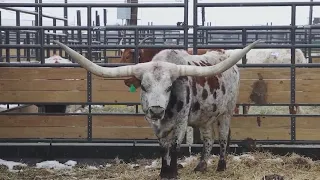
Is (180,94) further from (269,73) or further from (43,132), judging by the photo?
(43,132)

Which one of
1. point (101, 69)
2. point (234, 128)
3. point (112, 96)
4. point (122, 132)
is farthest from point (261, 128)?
point (101, 69)

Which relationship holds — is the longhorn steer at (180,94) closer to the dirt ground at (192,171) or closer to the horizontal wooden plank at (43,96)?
the dirt ground at (192,171)

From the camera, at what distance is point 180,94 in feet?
18.3

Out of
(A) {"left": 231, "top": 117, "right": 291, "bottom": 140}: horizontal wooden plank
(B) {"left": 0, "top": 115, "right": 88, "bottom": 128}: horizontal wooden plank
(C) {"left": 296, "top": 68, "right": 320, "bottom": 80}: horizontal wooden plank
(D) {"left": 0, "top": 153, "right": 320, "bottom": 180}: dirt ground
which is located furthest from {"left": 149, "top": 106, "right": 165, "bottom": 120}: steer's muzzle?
(C) {"left": 296, "top": 68, "right": 320, "bottom": 80}: horizontal wooden plank

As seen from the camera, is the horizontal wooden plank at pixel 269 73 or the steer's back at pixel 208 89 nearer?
the steer's back at pixel 208 89

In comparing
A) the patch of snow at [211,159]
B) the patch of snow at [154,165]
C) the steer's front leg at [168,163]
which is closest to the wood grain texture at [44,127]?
the patch of snow at [154,165]

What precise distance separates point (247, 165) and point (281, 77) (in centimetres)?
146

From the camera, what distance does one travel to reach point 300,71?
7.41m

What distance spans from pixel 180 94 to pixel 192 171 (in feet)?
4.46

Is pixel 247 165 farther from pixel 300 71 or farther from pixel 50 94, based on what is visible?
pixel 50 94

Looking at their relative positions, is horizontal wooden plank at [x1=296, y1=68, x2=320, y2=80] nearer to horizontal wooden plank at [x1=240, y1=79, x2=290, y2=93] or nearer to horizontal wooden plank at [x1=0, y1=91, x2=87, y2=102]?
horizontal wooden plank at [x1=240, y1=79, x2=290, y2=93]

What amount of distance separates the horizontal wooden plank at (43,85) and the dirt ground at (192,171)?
3.63 feet

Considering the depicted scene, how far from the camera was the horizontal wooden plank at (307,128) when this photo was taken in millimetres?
7418

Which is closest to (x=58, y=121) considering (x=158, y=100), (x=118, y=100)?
(x=118, y=100)
